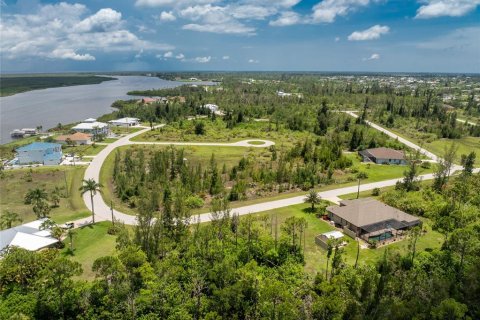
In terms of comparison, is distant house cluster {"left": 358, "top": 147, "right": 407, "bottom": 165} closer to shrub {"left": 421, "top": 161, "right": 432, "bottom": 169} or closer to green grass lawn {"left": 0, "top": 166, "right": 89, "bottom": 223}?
shrub {"left": 421, "top": 161, "right": 432, "bottom": 169}

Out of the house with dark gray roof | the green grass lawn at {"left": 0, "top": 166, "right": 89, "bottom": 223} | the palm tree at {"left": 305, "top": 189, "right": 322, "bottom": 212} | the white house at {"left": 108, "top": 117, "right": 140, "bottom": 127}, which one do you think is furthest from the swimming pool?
the white house at {"left": 108, "top": 117, "right": 140, "bottom": 127}

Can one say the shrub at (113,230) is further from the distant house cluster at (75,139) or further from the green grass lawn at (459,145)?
the green grass lawn at (459,145)

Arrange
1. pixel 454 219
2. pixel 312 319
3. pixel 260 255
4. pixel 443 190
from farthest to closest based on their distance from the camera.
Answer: pixel 443 190
pixel 454 219
pixel 260 255
pixel 312 319

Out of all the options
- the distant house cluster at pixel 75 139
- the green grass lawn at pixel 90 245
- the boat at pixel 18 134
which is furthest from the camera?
the boat at pixel 18 134

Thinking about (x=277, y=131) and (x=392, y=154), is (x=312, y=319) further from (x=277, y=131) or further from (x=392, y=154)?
(x=277, y=131)

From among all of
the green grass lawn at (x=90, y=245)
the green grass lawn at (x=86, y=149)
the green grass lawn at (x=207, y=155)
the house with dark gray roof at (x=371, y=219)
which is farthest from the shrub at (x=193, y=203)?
the green grass lawn at (x=86, y=149)

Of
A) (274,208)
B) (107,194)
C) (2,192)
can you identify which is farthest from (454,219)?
(2,192)

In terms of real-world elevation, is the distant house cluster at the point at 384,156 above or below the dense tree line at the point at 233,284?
below
